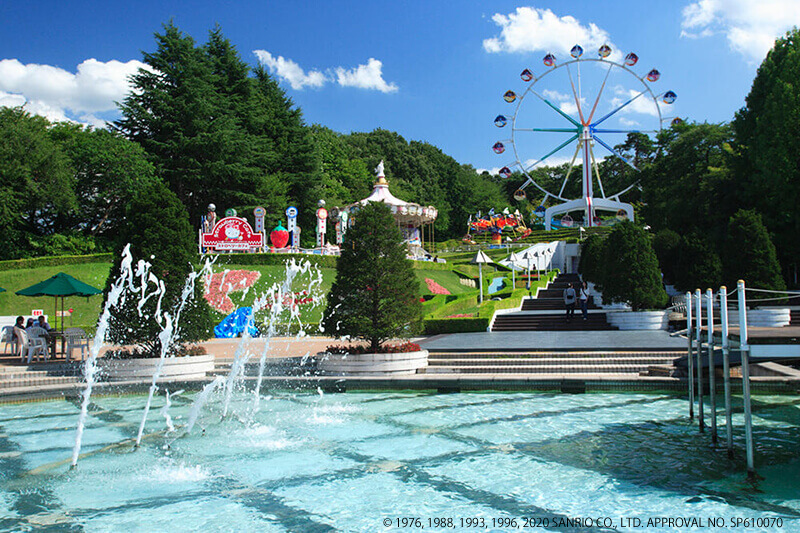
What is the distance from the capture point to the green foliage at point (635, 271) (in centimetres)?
1831

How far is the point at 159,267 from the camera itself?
1192 cm

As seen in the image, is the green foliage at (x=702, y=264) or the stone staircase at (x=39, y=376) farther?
the green foliage at (x=702, y=264)

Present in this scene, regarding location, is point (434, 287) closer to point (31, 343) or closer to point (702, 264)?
point (702, 264)

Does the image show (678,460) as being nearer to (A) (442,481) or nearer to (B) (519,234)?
(A) (442,481)

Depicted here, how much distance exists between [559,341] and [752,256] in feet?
27.0

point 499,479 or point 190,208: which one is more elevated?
point 190,208

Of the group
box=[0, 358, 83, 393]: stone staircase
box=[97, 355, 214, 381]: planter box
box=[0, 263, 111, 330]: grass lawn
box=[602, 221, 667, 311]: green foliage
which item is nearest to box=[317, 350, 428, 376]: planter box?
box=[97, 355, 214, 381]: planter box

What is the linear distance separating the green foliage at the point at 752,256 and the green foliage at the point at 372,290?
41.1 feet

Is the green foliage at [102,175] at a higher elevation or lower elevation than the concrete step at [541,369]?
higher

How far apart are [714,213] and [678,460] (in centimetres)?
2893

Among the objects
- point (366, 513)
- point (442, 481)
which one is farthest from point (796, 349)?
point (366, 513)

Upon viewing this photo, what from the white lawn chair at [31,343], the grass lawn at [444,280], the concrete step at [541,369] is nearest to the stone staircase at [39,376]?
the white lawn chair at [31,343]

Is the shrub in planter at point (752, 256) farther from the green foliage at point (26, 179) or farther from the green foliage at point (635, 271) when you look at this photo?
the green foliage at point (26, 179)

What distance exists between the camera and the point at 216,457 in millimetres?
6777
